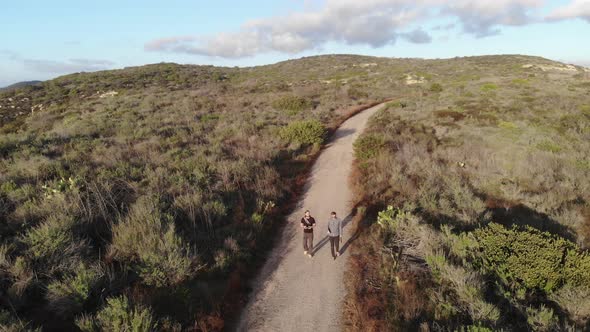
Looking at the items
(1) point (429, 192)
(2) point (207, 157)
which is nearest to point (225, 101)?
(2) point (207, 157)

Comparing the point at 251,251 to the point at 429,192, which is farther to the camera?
the point at 429,192

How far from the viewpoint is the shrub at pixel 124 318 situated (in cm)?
511

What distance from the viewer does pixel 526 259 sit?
6.89 metres

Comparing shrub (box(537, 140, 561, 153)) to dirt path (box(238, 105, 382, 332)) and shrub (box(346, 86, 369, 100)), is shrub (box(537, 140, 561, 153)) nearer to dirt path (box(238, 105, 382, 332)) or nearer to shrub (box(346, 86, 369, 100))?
dirt path (box(238, 105, 382, 332))

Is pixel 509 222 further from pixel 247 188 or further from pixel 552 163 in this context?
pixel 247 188

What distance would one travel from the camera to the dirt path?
6.52 metres

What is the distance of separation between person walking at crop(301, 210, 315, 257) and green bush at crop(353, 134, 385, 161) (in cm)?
819

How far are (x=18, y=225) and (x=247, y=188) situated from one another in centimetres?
692

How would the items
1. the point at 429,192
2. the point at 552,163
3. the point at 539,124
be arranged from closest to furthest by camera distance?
the point at 429,192 → the point at 552,163 → the point at 539,124

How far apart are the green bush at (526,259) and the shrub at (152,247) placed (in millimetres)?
7249

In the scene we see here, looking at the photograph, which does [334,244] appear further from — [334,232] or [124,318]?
[124,318]

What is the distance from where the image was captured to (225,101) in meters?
31.6

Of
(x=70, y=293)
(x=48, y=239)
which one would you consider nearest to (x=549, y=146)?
(x=70, y=293)

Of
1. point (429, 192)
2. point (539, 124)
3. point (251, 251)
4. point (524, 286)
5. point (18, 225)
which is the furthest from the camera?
point (539, 124)
